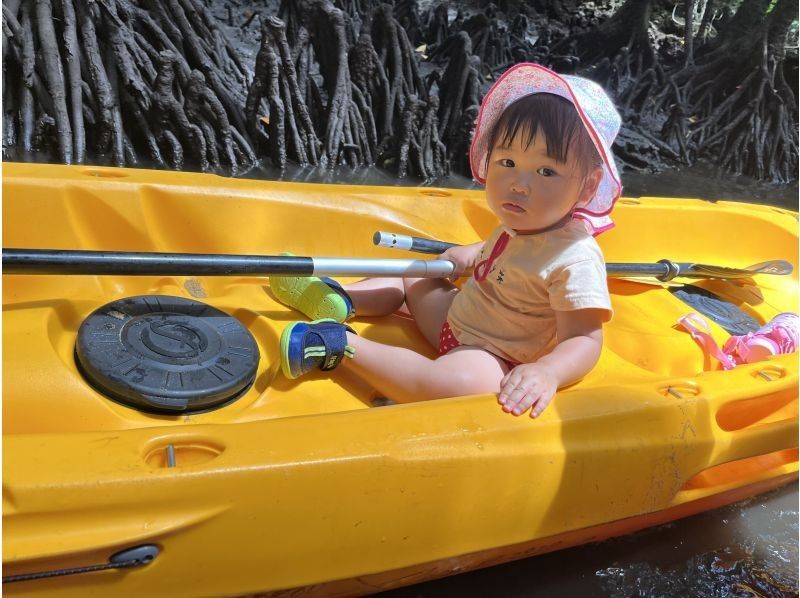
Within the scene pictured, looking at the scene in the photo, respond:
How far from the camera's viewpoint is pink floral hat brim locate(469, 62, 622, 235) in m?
1.28

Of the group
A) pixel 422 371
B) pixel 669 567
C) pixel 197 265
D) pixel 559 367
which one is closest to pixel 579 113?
pixel 559 367

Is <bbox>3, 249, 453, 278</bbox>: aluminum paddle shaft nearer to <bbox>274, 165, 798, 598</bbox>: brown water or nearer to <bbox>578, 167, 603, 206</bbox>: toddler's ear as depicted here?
<bbox>578, 167, 603, 206</bbox>: toddler's ear

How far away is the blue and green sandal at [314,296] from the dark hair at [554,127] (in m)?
0.57

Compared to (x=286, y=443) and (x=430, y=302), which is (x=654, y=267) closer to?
(x=430, y=302)

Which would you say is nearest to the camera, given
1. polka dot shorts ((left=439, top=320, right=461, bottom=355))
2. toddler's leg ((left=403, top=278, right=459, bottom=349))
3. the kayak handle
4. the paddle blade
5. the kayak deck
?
the kayak handle

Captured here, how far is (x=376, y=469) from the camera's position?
3.43 ft

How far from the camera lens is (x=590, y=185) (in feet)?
4.55

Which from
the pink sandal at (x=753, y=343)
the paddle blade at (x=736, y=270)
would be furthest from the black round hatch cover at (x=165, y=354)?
the paddle blade at (x=736, y=270)

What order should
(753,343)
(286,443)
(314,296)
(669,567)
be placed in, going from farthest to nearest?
(753,343), (314,296), (669,567), (286,443)

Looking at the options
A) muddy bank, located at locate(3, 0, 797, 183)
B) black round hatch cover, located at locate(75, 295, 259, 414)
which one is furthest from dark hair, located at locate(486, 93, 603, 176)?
muddy bank, located at locate(3, 0, 797, 183)

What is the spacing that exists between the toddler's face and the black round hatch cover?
0.64m

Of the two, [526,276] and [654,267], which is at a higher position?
[526,276]

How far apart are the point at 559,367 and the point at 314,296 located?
26.5 inches

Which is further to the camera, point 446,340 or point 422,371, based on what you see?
point 446,340
